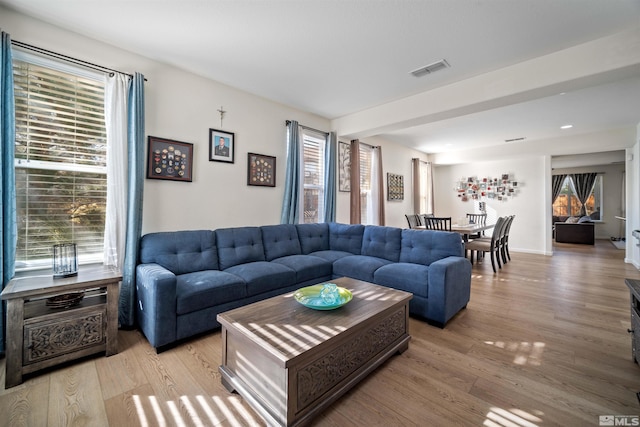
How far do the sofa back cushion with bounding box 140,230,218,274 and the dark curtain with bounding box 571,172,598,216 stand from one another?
11.9m

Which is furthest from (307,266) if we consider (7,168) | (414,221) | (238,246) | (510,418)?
(414,221)

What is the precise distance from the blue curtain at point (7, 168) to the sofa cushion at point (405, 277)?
3.17 m

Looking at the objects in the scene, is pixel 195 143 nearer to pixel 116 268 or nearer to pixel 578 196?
pixel 116 268

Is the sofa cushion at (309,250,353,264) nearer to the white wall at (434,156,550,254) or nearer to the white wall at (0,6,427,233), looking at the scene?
the white wall at (0,6,427,233)

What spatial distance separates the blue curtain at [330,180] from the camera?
14.9ft

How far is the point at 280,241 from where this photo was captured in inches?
138

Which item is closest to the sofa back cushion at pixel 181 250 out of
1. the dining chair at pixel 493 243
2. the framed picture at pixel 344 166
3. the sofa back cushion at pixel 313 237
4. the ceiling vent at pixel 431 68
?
the sofa back cushion at pixel 313 237

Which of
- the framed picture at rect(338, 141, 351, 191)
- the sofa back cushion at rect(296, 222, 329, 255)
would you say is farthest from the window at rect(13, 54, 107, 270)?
the framed picture at rect(338, 141, 351, 191)

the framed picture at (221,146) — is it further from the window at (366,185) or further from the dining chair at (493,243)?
the dining chair at (493,243)

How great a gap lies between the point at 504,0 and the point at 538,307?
3067mm

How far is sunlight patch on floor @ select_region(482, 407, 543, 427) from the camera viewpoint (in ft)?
4.51

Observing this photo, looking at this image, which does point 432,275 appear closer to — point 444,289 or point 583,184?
point 444,289

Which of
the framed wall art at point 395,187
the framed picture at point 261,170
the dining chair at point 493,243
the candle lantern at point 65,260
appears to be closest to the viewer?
the candle lantern at point 65,260

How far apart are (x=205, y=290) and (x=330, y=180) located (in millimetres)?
2874
